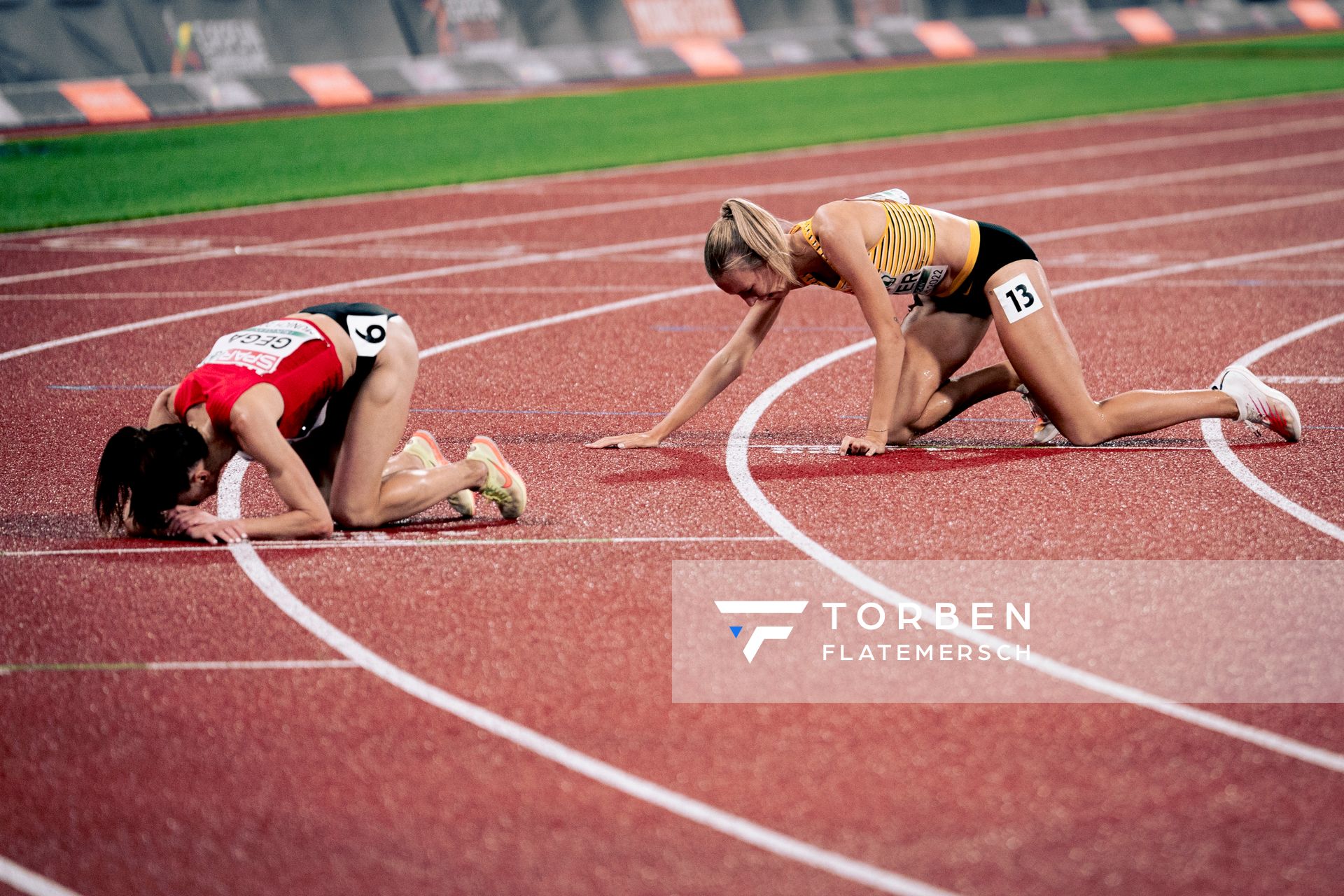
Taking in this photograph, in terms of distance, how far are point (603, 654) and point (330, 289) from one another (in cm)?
766

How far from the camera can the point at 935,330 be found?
7.81 m

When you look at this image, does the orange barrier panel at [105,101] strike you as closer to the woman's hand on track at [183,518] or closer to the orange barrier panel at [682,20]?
the orange barrier panel at [682,20]

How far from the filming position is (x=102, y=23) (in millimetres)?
23094

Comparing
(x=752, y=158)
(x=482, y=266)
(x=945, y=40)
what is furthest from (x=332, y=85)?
(x=945, y=40)

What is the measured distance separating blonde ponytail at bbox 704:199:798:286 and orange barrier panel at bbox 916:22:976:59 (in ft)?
97.7

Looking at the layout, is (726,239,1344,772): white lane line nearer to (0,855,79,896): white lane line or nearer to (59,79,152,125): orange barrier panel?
(0,855,79,896): white lane line

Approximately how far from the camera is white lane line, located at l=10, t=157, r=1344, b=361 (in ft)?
35.6

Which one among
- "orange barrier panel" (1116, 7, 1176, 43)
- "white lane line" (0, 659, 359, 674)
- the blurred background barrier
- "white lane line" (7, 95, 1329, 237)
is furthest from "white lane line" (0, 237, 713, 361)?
"orange barrier panel" (1116, 7, 1176, 43)

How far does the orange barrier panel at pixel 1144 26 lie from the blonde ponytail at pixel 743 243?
3502 cm

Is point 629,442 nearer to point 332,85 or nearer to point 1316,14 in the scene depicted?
point 332,85

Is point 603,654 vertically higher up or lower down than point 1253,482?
higher up

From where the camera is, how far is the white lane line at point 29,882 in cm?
392

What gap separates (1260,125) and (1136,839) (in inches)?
822

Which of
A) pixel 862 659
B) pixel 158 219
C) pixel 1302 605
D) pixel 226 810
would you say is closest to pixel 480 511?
pixel 862 659
